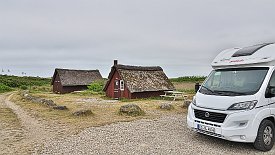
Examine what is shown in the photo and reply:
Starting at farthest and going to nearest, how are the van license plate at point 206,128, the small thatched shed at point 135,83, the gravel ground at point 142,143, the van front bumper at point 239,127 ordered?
1. the small thatched shed at point 135,83
2. the van license plate at point 206,128
3. the gravel ground at point 142,143
4. the van front bumper at point 239,127

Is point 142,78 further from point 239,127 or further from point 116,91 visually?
point 239,127

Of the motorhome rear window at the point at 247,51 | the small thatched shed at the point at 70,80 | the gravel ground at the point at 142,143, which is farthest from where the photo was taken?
the small thatched shed at the point at 70,80

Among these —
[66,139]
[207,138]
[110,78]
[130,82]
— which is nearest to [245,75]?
[207,138]

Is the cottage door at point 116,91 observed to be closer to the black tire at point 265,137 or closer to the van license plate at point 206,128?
the van license plate at point 206,128

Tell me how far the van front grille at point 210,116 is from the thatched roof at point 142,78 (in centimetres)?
1768

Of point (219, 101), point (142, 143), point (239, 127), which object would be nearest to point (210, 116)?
point (219, 101)

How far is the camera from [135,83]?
26312 mm

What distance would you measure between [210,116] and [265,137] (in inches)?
61.7

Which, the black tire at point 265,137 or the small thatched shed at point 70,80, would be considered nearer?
the black tire at point 265,137

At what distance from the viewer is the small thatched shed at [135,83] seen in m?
26.0

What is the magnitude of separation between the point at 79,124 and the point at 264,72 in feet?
24.2

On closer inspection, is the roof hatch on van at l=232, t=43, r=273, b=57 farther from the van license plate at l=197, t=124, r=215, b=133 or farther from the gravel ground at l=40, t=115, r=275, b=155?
the gravel ground at l=40, t=115, r=275, b=155

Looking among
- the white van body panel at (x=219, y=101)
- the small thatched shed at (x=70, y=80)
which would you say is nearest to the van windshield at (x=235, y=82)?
the white van body panel at (x=219, y=101)

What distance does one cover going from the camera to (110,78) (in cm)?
2859
